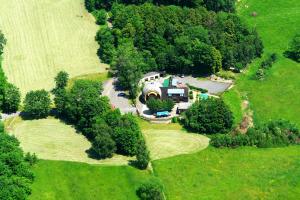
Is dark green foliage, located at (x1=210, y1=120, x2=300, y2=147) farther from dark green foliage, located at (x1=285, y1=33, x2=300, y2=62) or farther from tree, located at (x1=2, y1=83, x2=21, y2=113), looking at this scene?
tree, located at (x1=2, y1=83, x2=21, y2=113)

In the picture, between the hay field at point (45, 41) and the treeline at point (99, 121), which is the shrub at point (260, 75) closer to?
the hay field at point (45, 41)

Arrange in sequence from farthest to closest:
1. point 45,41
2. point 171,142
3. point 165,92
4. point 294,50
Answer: point 45,41 → point 294,50 → point 165,92 → point 171,142

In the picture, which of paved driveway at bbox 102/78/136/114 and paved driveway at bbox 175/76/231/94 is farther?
paved driveway at bbox 175/76/231/94

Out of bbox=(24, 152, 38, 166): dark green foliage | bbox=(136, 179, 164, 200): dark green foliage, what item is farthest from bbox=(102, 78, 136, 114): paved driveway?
bbox=(136, 179, 164, 200): dark green foliage

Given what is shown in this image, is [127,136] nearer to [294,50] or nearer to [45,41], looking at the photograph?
[45,41]

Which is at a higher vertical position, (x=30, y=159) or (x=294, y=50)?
(x=294, y=50)

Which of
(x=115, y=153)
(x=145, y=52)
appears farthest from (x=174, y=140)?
Answer: (x=145, y=52)

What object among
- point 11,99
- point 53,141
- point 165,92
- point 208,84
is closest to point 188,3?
point 208,84
